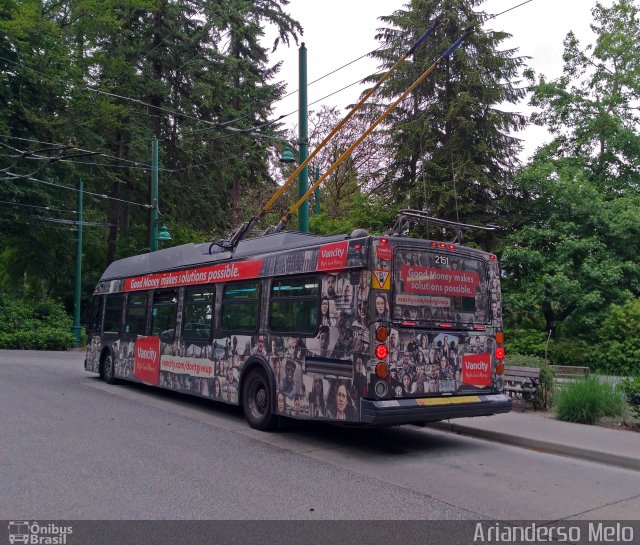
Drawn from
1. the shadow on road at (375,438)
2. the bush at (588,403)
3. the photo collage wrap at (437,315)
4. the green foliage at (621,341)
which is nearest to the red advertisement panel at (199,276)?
the shadow on road at (375,438)

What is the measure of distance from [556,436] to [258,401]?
4.41 meters

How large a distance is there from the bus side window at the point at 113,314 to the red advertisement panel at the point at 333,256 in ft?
25.3

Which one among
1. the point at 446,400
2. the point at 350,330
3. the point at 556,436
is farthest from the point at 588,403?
the point at 350,330

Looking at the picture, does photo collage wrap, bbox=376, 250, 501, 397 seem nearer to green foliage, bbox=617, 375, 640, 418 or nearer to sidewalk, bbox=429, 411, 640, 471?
sidewalk, bbox=429, 411, 640, 471

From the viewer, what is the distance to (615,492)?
6387mm

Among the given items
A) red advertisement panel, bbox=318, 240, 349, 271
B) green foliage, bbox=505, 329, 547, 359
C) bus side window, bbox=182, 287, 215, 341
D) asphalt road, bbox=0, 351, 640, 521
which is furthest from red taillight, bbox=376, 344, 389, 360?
green foliage, bbox=505, 329, 547, 359

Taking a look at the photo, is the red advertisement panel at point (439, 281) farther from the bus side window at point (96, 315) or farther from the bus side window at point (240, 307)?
the bus side window at point (96, 315)

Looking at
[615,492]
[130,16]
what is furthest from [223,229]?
[615,492]

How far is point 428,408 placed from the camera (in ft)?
25.2

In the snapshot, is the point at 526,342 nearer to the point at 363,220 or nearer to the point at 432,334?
the point at 363,220

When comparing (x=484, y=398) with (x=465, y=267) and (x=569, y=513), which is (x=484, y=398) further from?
(x=569, y=513)

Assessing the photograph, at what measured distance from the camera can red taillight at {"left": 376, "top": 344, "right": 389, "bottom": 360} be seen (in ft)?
24.5

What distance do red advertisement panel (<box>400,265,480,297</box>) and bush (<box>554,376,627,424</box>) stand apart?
291 cm

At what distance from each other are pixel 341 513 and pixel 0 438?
17.7 ft
